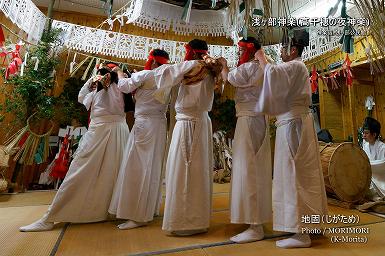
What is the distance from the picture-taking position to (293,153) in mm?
1698

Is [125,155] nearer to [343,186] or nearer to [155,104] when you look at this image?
[155,104]

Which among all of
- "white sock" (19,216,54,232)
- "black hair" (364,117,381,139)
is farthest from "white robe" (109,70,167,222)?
"black hair" (364,117,381,139)

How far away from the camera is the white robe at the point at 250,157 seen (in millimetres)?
1764

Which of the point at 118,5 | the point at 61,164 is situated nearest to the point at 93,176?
the point at 61,164

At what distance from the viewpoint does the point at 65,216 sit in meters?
2.03

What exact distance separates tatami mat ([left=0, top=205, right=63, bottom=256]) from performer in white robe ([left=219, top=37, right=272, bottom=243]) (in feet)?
4.42

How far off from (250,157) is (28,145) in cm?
379

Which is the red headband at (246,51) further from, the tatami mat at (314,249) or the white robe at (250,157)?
the tatami mat at (314,249)

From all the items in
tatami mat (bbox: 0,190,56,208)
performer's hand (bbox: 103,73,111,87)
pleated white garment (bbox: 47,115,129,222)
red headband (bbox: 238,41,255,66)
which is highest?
red headband (bbox: 238,41,255,66)

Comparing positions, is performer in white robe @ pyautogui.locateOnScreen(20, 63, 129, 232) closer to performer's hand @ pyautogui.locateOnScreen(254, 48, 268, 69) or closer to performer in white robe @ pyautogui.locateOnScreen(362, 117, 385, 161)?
performer's hand @ pyautogui.locateOnScreen(254, 48, 268, 69)

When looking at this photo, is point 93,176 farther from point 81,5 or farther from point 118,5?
point 81,5

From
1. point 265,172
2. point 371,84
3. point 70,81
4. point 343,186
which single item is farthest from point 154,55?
point 371,84

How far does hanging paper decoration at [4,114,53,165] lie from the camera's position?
A: 3816mm

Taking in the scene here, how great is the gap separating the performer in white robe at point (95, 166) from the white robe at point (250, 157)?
119 cm
